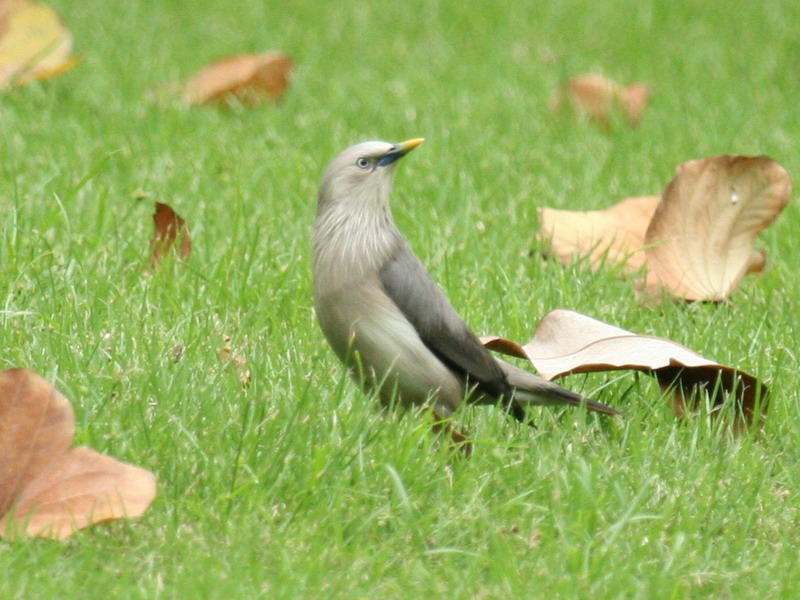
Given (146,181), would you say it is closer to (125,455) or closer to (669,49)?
(125,455)

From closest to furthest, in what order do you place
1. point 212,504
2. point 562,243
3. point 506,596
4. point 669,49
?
1. point 506,596
2. point 212,504
3. point 562,243
4. point 669,49

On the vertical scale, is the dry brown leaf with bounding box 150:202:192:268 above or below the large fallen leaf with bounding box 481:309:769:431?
below

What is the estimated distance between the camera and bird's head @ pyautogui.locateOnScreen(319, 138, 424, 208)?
4.10m

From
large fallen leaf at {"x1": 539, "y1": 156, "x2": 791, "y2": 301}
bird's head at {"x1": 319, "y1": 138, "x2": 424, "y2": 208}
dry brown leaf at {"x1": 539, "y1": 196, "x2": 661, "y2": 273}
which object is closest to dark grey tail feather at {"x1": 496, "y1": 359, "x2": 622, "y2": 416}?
bird's head at {"x1": 319, "y1": 138, "x2": 424, "y2": 208}

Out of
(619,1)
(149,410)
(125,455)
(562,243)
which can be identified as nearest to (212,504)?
(125,455)

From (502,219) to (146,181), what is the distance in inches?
57.0

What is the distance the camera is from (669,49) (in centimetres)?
883

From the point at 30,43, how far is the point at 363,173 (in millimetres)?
3090

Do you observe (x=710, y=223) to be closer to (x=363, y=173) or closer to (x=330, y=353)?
(x=363, y=173)

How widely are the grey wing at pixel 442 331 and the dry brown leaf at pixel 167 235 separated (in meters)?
1.15

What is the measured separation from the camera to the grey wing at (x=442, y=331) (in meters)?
3.84

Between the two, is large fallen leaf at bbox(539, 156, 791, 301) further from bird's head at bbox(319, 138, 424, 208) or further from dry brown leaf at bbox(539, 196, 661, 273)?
bird's head at bbox(319, 138, 424, 208)

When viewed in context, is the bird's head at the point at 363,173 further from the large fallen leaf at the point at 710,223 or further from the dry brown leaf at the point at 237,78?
the dry brown leaf at the point at 237,78

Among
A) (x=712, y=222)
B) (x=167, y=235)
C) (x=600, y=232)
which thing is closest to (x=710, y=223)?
(x=712, y=222)
